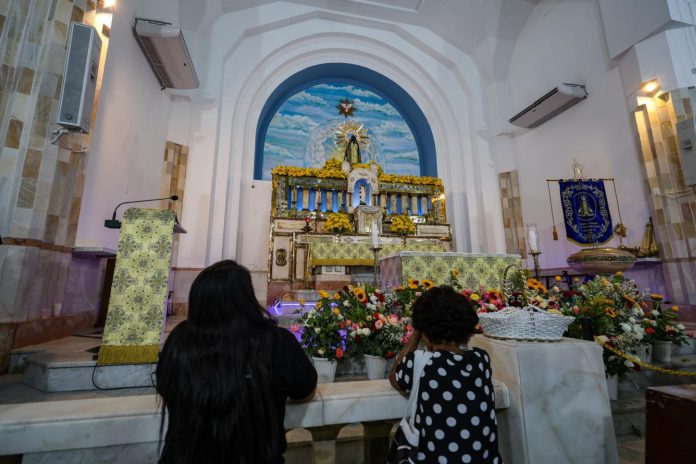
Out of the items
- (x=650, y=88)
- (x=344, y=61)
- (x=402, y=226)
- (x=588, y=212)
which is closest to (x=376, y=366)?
(x=402, y=226)

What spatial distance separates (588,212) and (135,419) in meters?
8.05

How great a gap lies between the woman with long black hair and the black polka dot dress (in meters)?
0.56

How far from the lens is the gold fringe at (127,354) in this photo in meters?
2.75

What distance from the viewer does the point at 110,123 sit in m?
5.22

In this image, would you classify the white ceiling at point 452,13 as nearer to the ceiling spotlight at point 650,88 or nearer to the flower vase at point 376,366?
the ceiling spotlight at point 650,88

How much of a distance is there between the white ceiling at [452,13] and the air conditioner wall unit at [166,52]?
3.13 m

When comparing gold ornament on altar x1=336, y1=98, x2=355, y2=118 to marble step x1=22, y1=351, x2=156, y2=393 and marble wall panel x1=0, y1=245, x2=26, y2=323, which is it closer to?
marble wall panel x1=0, y1=245, x2=26, y2=323

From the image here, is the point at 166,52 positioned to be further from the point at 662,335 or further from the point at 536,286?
the point at 662,335

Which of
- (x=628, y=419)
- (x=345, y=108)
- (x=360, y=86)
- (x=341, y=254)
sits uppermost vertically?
(x=360, y=86)

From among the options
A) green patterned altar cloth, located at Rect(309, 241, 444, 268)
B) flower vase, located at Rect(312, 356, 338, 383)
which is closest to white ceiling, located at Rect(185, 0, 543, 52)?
green patterned altar cloth, located at Rect(309, 241, 444, 268)

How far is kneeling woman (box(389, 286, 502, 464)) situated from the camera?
1258 mm

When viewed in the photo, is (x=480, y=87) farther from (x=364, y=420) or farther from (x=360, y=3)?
(x=364, y=420)

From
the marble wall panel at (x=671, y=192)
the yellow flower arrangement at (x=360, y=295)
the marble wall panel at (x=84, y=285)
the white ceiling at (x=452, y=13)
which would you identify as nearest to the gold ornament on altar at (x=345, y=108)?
the white ceiling at (x=452, y=13)

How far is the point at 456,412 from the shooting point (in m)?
1.28
